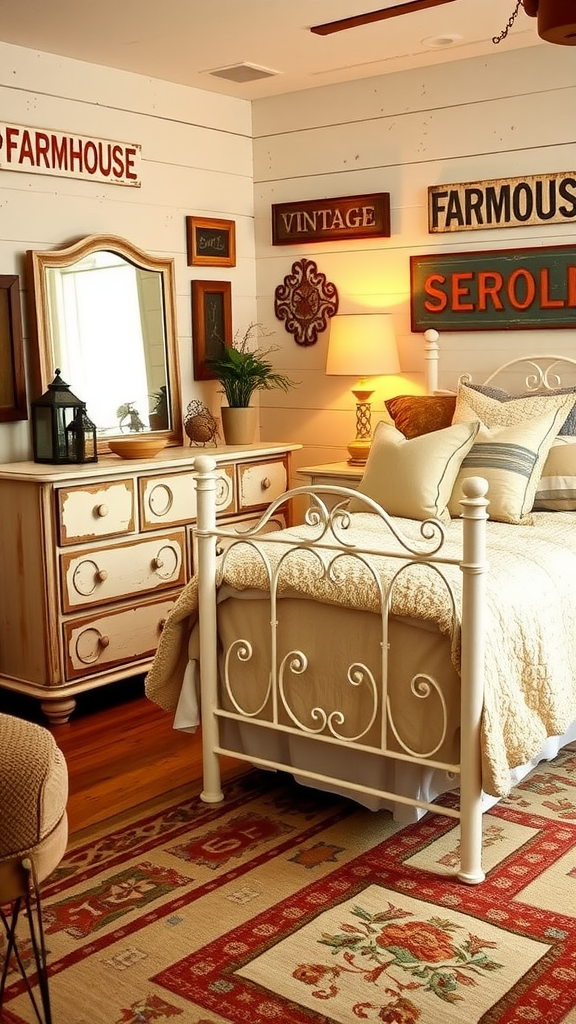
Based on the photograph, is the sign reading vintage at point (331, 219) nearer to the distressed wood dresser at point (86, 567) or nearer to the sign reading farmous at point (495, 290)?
the sign reading farmous at point (495, 290)

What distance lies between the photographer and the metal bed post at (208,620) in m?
3.05

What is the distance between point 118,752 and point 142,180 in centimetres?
240

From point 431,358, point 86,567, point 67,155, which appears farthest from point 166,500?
point 67,155

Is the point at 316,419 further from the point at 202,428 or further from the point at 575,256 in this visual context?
the point at 575,256

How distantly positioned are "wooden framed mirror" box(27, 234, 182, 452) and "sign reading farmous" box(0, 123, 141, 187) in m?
0.27

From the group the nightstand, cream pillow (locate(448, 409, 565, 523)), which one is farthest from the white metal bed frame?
the nightstand

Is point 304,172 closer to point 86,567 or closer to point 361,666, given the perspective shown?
point 86,567

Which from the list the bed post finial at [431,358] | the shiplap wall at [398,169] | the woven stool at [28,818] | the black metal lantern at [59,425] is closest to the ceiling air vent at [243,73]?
the shiplap wall at [398,169]

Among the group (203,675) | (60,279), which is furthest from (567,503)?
(60,279)

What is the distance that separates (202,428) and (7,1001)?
2.77 m

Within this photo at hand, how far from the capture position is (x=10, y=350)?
4008 millimetres

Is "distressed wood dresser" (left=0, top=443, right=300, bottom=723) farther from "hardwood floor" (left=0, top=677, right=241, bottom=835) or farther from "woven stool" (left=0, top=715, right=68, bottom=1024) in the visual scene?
"woven stool" (left=0, top=715, right=68, bottom=1024)

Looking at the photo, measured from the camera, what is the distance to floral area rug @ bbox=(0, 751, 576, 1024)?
2135 millimetres

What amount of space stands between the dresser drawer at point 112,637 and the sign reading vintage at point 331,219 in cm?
183
